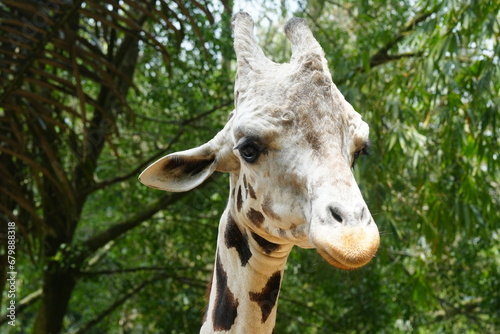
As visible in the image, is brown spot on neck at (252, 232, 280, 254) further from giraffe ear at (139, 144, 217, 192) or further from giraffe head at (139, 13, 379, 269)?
giraffe ear at (139, 144, 217, 192)

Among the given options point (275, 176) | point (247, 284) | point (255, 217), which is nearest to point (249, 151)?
point (275, 176)

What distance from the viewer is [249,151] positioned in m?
2.37

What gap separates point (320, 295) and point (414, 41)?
450 centimetres

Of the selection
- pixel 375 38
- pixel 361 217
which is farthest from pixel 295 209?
pixel 375 38

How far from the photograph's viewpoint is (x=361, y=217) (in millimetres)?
1970

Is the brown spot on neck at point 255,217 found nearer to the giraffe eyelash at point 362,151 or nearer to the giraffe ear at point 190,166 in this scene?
the giraffe ear at point 190,166

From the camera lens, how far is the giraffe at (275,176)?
2018 millimetres

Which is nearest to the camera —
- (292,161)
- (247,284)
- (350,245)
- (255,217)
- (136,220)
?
(350,245)

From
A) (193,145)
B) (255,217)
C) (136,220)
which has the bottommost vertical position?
(136,220)

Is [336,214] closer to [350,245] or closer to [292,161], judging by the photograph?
[350,245]

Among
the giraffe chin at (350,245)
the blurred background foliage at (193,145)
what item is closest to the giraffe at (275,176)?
the giraffe chin at (350,245)

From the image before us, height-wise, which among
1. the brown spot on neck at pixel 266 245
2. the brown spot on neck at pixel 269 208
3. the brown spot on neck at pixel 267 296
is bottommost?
the brown spot on neck at pixel 267 296

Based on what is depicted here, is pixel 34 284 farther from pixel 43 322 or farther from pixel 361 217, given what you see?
pixel 361 217

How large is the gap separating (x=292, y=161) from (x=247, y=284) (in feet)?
2.09
